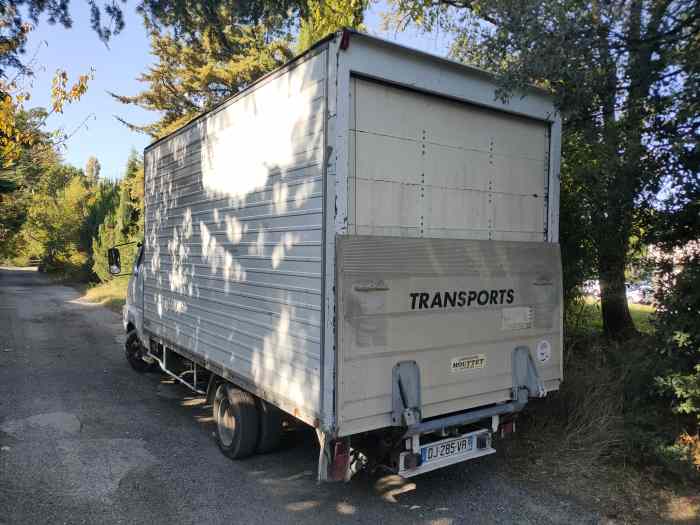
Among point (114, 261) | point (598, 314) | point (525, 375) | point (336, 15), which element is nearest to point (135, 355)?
point (114, 261)

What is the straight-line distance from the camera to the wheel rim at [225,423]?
4793 millimetres

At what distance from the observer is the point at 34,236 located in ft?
121

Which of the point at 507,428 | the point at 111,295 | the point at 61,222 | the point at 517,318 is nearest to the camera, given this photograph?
the point at 517,318

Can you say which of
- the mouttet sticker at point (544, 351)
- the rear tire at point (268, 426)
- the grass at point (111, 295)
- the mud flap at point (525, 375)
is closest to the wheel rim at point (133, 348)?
the rear tire at point (268, 426)

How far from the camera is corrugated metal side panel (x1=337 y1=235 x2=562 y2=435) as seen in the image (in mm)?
3365

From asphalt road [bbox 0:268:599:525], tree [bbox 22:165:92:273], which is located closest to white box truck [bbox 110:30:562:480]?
asphalt road [bbox 0:268:599:525]

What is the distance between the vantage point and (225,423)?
4914mm

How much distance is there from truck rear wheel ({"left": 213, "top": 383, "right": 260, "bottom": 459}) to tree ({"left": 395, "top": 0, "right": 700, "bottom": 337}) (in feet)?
11.4

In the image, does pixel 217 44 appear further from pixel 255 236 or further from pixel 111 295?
pixel 111 295

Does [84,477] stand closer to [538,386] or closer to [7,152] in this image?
[538,386]

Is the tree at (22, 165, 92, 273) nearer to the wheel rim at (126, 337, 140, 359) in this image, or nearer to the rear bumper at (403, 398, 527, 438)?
the wheel rim at (126, 337, 140, 359)

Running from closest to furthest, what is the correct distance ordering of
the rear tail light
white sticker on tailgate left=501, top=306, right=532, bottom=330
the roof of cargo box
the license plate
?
the roof of cargo box → the license plate → white sticker on tailgate left=501, top=306, right=532, bottom=330 → the rear tail light

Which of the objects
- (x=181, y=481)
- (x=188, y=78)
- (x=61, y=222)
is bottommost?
(x=181, y=481)

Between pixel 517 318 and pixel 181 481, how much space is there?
3169mm
